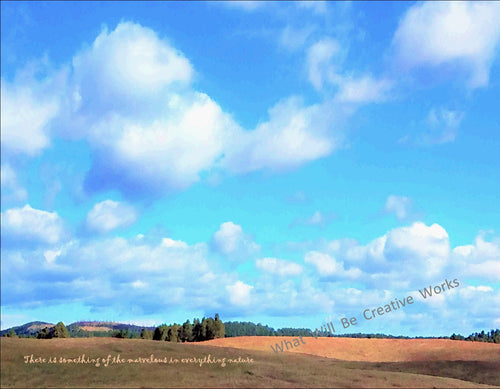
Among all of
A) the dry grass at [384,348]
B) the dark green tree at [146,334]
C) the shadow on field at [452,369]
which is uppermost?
the dark green tree at [146,334]

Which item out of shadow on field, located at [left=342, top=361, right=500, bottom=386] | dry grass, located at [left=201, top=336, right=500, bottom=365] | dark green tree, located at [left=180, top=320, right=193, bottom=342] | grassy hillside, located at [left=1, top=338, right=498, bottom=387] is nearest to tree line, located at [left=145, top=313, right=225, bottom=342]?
dark green tree, located at [left=180, top=320, right=193, bottom=342]

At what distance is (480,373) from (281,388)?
1112 inches

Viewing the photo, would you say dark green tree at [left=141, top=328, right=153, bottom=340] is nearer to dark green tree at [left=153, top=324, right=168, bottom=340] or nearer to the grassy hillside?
dark green tree at [left=153, top=324, right=168, bottom=340]

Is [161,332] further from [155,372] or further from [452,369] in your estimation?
[155,372]

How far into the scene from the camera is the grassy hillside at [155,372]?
1208 inches

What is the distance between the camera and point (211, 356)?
40.3 m

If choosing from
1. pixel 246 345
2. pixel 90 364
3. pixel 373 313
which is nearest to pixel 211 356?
pixel 90 364

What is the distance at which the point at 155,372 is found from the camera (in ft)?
107

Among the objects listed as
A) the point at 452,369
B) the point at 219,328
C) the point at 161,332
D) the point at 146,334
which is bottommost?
the point at 452,369

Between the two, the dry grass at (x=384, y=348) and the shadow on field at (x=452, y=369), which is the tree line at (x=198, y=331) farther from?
the shadow on field at (x=452, y=369)

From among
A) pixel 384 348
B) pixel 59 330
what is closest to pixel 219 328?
pixel 59 330

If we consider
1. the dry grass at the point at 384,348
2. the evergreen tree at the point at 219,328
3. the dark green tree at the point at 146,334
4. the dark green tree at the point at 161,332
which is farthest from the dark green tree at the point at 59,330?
the dry grass at the point at 384,348

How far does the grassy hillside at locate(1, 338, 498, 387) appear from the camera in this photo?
30672mm

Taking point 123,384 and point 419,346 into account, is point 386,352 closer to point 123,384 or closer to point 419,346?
point 419,346
